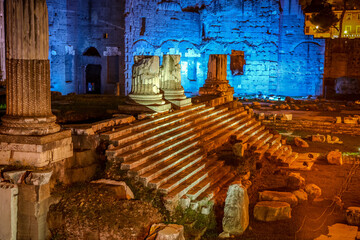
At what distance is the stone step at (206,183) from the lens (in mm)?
7797

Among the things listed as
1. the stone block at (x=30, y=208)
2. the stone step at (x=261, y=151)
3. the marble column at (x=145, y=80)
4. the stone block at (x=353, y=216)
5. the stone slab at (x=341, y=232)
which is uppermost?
the marble column at (x=145, y=80)

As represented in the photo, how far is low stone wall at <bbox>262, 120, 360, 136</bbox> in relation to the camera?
1734cm

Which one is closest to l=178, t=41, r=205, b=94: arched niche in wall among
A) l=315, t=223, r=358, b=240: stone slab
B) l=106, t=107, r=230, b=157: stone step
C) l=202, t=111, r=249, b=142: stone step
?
l=202, t=111, r=249, b=142: stone step

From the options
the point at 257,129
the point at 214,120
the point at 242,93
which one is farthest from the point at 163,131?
the point at 242,93

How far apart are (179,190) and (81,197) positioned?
185cm

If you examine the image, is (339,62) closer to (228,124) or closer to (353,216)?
(228,124)

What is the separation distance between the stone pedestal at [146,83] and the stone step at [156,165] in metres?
1.99

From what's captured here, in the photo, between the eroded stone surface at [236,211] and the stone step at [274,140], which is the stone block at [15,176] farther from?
the stone step at [274,140]

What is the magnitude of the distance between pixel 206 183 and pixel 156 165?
3.62 feet

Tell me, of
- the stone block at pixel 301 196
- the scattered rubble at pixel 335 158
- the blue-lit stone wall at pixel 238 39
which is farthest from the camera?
the blue-lit stone wall at pixel 238 39

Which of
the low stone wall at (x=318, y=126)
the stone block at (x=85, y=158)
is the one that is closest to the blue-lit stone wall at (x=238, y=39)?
the low stone wall at (x=318, y=126)

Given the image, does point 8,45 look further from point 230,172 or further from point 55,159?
point 230,172

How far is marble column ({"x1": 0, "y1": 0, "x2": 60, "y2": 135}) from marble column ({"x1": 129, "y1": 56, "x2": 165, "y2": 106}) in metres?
4.09

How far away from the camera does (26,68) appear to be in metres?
6.68
